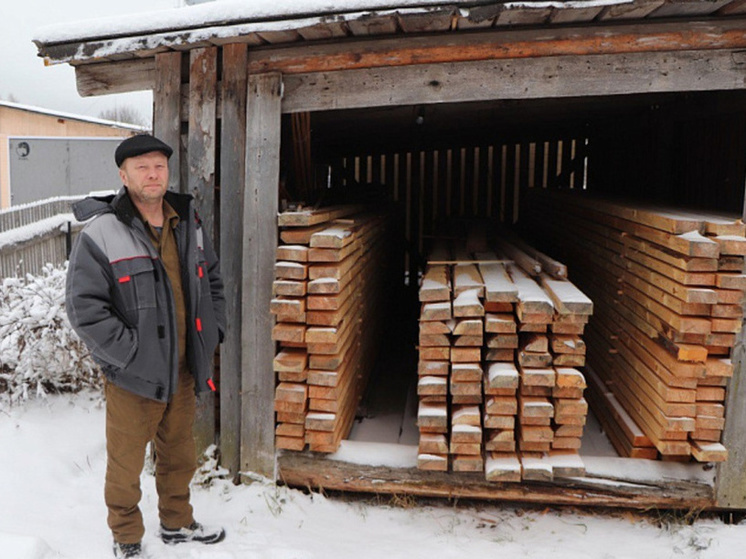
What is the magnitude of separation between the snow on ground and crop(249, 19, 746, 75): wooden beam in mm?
3150

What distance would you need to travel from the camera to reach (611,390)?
5766mm

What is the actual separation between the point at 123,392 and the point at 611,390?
4124 millimetres

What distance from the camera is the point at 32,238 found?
1234 cm

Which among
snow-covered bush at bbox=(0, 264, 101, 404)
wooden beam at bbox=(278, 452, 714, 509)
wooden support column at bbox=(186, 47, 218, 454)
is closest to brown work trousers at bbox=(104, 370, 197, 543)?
wooden beam at bbox=(278, 452, 714, 509)

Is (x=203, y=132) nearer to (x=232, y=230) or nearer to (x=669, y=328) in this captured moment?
(x=232, y=230)

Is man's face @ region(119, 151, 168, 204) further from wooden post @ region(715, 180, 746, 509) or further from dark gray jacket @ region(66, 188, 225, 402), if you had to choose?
wooden post @ region(715, 180, 746, 509)

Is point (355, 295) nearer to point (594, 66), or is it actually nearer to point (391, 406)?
point (391, 406)

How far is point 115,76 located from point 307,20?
1.82 m

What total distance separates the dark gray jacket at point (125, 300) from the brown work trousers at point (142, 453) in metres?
0.17

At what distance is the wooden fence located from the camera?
1139 centimetres

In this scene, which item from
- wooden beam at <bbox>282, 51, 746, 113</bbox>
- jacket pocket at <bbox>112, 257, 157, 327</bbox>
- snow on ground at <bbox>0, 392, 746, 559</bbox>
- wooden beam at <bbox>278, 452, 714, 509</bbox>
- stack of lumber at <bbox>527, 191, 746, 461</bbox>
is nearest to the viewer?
jacket pocket at <bbox>112, 257, 157, 327</bbox>

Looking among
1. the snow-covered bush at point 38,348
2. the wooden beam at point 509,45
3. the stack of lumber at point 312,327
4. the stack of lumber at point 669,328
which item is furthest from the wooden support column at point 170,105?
the stack of lumber at point 669,328

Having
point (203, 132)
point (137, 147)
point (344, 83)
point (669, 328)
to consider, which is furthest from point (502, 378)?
point (203, 132)

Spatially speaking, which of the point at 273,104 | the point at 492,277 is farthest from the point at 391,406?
the point at 273,104
